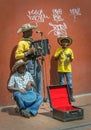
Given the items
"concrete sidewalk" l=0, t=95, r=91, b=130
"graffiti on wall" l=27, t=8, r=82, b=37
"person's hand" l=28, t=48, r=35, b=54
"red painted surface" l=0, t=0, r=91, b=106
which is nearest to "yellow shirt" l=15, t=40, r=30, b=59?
"person's hand" l=28, t=48, r=35, b=54

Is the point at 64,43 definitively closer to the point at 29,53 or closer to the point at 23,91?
the point at 29,53

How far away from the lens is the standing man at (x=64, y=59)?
34.5 ft

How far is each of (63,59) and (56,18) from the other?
1.04 meters

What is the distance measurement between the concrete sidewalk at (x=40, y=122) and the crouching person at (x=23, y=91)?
19 centimetres

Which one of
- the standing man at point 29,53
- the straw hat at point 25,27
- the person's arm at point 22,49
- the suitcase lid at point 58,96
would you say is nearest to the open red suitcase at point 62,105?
the suitcase lid at point 58,96

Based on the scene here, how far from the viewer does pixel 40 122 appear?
8641mm

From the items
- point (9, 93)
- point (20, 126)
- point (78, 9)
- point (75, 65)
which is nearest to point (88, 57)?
point (75, 65)

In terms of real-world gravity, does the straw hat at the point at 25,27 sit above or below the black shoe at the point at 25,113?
above

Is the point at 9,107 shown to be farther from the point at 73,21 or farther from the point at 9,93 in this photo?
the point at 73,21

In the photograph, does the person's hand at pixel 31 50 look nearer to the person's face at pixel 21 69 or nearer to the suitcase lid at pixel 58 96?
the person's face at pixel 21 69

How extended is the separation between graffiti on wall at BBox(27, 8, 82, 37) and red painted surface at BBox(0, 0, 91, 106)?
6 cm

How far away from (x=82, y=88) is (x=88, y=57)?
2.68 ft

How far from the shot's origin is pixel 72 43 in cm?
1103

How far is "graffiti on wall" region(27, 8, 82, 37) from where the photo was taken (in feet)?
34.3
